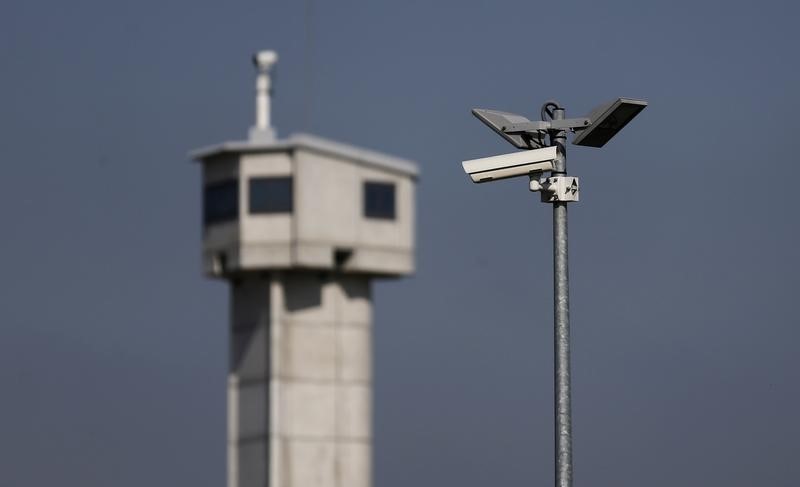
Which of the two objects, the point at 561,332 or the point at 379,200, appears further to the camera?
the point at 379,200

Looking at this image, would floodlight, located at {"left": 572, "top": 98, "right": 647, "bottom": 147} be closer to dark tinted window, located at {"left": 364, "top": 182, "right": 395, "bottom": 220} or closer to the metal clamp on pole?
the metal clamp on pole

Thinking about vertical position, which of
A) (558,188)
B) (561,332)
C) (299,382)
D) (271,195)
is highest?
(271,195)

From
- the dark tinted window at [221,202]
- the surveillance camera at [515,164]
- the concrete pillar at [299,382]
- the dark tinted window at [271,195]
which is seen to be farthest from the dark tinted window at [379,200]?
the surveillance camera at [515,164]

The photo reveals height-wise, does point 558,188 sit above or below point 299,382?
above

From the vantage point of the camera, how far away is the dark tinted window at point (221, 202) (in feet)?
73.2

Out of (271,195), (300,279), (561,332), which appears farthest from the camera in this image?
(300,279)

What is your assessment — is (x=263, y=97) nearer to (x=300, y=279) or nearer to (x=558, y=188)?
(x=300, y=279)

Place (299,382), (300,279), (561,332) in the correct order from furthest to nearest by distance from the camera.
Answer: (300,279)
(299,382)
(561,332)

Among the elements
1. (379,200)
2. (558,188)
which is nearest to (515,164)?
(558,188)

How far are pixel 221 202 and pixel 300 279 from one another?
7.06 ft

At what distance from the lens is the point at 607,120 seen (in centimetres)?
1992

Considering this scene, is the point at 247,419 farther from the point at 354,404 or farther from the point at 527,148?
the point at 527,148

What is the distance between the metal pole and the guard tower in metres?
4.25

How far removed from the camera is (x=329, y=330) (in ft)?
74.8
